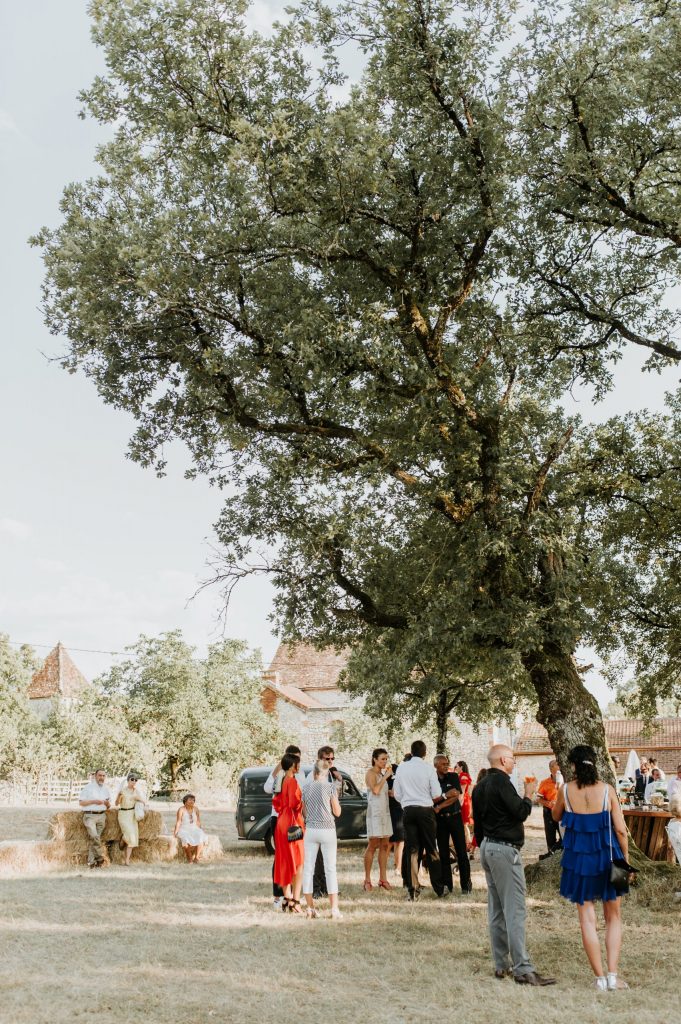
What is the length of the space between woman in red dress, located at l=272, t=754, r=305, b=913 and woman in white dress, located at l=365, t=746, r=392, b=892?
2204 millimetres

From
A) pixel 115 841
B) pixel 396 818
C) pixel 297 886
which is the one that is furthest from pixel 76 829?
pixel 297 886

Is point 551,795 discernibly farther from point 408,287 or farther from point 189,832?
point 408,287

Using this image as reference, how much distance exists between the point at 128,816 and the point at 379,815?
6.31 m

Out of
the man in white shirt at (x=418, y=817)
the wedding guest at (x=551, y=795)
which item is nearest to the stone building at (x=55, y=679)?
the wedding guest at (x=551, y=795)

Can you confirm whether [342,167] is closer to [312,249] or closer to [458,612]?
[312,249]

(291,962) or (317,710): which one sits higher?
(317,710)

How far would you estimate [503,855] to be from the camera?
736 cm

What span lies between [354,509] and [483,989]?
34.6ft

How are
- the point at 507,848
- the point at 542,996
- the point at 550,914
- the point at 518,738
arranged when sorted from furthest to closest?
the point at 518,738 → the point at 550,914 → the point at 507,848 → the point at 542,996

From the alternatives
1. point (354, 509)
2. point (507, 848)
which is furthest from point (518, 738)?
point (507, 848)

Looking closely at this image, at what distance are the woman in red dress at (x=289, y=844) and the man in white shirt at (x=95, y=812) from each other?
707cm

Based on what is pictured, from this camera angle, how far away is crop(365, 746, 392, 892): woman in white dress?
12867mm

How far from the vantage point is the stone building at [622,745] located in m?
53.2

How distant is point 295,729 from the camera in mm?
51344
